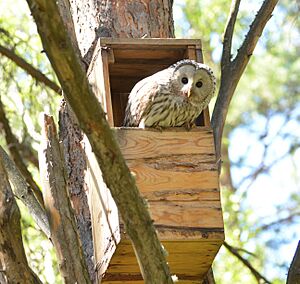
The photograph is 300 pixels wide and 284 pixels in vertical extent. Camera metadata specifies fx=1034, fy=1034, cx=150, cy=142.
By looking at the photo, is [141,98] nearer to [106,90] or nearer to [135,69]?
[106,90]

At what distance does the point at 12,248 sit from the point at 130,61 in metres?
1.58

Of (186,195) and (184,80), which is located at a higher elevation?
(184,80)

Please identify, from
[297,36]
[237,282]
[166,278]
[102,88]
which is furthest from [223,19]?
[166,278]

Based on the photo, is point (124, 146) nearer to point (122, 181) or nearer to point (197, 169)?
point (197, 169)

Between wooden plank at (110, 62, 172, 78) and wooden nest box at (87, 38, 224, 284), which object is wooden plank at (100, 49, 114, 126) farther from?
wooden plank at (110, 62, 172, 78)

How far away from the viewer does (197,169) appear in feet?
16.4

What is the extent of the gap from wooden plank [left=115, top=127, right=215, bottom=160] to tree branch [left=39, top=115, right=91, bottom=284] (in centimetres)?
37

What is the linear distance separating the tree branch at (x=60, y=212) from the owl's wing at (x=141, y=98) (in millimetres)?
650

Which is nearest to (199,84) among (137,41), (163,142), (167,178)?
(137,41)

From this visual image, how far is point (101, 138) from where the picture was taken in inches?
149

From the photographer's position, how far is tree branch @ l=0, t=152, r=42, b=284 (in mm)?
4227

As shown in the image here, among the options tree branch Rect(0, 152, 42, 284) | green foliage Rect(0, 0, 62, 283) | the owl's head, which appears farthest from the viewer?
green foliage Rect(0, 0, 62, 283)

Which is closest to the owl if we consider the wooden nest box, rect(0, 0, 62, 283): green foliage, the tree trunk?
the wooden nest box

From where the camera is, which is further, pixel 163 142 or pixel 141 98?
pixel 141 98
